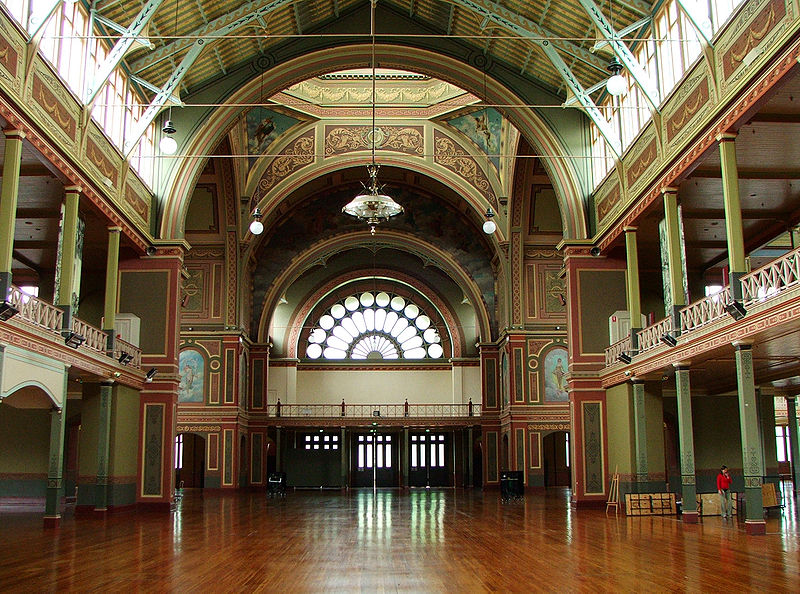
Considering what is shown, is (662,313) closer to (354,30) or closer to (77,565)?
(354,30)

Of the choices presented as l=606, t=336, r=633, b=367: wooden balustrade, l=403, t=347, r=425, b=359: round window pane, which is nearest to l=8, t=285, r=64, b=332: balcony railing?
l=606, t=336, r=633, b=367: wooden balustrade

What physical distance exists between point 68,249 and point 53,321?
2.06 metres

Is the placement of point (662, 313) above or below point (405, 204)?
below

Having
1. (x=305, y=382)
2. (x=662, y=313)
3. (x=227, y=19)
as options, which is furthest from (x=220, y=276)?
(x=662, y=313)

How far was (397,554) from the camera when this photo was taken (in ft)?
39.9

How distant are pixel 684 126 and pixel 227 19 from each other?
39.8 feet

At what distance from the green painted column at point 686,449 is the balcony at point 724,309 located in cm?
88

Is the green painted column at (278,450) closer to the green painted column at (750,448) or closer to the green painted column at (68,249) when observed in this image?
the green painted column at (68,249)

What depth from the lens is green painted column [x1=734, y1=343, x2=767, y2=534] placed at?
48.3 feet

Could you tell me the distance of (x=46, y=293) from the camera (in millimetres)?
27484

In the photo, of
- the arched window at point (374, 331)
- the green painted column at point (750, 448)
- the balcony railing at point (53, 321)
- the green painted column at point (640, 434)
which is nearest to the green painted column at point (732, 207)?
the green painted column at point (750, 448)

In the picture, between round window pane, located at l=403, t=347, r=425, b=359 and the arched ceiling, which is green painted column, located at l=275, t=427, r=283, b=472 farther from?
round window pane, located at l=403, t=347, r=425, b=359

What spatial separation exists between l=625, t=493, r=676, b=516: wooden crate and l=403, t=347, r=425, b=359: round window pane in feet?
87.2

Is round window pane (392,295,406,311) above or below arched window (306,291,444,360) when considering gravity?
→ above
